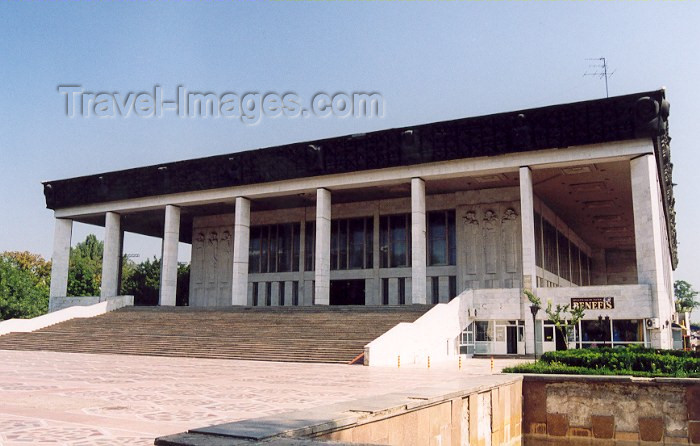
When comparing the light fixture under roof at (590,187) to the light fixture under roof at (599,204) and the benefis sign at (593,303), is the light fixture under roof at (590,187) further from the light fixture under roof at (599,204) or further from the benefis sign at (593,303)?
the benefis sign at (593,303)

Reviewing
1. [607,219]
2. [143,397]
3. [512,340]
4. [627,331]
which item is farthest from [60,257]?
[607,219]

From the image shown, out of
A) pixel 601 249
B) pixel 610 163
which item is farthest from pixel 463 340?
pixel 601 249

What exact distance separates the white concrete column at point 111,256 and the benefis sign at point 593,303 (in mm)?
34523

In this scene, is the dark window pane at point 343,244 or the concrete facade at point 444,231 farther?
the dark window pane at point 343,244

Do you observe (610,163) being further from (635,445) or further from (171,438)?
(171,438)

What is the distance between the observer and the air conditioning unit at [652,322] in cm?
2969

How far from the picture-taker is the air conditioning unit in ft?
97.4

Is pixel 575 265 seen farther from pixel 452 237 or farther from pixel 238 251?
pixel 238 251

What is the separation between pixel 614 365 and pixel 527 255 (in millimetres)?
18424

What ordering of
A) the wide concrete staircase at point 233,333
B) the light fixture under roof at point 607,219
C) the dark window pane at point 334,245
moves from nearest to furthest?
1. the wide concrete staircase at point 233,333
2. the dark window pane at point 334,245
3. the light fixture under roof at point 607,219

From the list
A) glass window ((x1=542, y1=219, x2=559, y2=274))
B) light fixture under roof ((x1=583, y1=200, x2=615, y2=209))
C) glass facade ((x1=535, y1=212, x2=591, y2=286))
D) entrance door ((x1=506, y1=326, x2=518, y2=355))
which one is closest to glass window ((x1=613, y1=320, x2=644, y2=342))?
entrance door ((x1=506, y1=326, x2=518, y2=355))

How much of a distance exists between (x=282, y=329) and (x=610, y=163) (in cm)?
2074

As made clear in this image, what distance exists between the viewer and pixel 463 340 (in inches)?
1291

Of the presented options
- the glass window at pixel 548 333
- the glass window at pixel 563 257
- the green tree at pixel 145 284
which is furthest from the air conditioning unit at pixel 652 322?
the green tree at pixel 145 284
